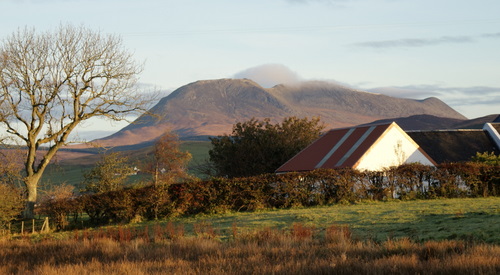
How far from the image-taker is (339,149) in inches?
1721

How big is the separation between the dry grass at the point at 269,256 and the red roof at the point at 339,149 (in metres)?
23.2

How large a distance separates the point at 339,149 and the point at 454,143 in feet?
51.3

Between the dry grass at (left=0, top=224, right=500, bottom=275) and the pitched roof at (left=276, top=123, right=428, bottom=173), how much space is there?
2303 cm

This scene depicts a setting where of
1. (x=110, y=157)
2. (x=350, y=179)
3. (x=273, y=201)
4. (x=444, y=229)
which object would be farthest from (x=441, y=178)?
(x=110, y=157)

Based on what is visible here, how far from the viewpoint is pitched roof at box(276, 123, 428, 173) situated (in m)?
41.1

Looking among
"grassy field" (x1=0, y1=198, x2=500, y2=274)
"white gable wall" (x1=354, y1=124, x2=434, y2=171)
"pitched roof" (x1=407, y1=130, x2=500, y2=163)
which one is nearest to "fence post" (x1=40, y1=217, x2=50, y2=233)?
"grassy field" (x1=0, y1=198, x2=500, y2=274)

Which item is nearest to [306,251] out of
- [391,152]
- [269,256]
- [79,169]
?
[269,256]

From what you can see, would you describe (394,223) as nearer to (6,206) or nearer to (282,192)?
(282,192)

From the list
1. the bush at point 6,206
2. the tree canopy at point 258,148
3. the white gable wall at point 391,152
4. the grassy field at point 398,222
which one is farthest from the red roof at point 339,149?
the bush at point 6,206

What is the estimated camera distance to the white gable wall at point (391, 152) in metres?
40.8

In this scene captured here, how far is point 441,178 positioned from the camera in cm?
3338

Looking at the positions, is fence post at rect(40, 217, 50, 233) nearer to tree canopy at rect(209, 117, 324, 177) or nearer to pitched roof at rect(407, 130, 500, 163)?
tree canopy at rect(209, 117, 324, 177)

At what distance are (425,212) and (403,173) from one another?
33.8 feet

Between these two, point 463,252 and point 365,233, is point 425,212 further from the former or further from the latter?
point 463,252
